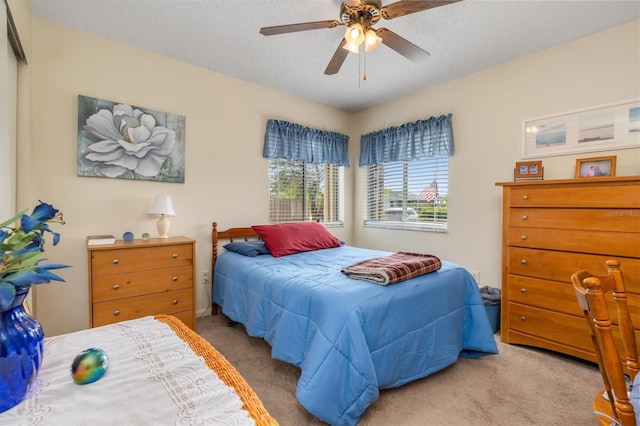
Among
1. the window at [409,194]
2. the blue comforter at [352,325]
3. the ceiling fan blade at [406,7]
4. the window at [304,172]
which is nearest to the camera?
the blue comforter at [352,325]

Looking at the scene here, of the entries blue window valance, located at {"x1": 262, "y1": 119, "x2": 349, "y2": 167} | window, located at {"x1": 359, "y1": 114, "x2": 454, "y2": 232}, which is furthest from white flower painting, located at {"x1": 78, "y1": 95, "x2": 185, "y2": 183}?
window, located at {"x1": 359, "y1": 114, "x2": 454, "y2": 232}

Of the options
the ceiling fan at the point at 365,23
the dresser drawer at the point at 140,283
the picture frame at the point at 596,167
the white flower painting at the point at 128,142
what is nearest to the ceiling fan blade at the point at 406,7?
the ceiling fan at the point at 365,23

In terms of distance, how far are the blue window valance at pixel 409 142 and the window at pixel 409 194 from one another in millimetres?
140

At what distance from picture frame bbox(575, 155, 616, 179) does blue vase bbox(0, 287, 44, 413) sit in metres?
3.15

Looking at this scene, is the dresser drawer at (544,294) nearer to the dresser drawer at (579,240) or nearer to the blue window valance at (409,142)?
the dresser drawer at (579,240)

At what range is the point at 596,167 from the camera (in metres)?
2.40

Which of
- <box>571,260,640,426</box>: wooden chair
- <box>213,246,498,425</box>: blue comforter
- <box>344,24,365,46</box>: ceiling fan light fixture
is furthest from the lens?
<box>344,24,365,46</box>: ceiling fan light fixture

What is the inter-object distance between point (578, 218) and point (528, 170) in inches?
28.3

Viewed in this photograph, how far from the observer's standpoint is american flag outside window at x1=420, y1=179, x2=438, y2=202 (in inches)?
141

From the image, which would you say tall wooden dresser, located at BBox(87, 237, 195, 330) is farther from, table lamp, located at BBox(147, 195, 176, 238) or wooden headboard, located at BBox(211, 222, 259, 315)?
wooden headboard, located at BBox(211, 222, 259, 315)

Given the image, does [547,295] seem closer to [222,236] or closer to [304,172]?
[304,172]

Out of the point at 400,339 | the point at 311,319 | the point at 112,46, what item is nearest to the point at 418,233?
the point at 400,339

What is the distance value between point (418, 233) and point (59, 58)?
389 centimetres

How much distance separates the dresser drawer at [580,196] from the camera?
1.96 meters
